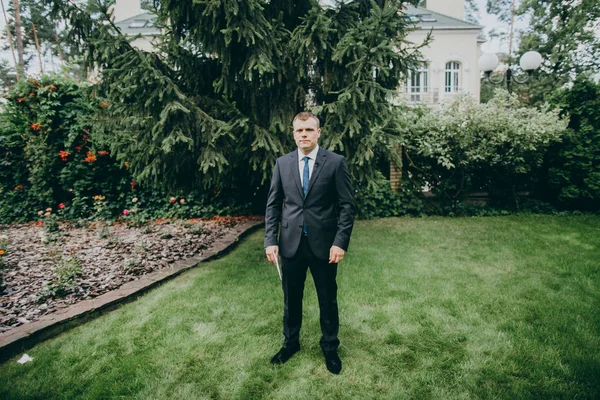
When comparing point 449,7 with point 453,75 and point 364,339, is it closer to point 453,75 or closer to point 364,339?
point 453,75

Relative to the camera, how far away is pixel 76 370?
8.89ft

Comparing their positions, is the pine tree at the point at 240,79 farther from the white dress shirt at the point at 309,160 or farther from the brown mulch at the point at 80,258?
the white dress shirt at the point at 309,160

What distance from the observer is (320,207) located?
2.66m

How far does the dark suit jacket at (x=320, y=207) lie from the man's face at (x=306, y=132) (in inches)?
5.2

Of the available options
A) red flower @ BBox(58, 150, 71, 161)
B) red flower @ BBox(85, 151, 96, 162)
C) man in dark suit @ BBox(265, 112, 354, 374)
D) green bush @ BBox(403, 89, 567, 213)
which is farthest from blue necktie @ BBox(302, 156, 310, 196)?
red flower @ BBox(58, 150, 71, 161)

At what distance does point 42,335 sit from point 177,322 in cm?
121

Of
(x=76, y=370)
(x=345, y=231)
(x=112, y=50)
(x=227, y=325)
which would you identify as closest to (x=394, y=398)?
(x=345, y=231)

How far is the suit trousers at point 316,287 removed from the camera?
271 cm

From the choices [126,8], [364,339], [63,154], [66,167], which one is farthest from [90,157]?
[126,8]

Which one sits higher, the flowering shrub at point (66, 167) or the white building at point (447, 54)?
the white building at point (447, 54)

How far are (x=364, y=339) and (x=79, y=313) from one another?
290cm

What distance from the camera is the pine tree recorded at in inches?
157

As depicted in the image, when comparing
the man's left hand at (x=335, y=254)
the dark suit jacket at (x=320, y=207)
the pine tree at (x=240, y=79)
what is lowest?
the man's left hand at (x=335, y=254)

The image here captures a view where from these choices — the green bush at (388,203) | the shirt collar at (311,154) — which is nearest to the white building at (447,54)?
the green bush at (388,203)
